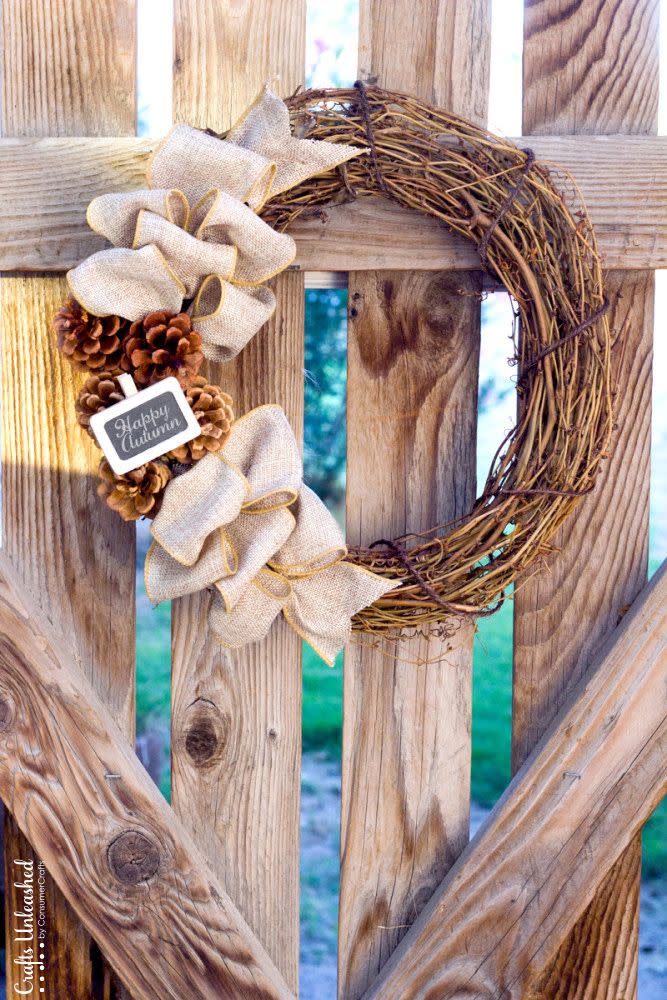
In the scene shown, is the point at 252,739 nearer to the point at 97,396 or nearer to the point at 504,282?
the point at 97,396

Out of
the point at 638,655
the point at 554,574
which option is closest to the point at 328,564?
the point at 554,574

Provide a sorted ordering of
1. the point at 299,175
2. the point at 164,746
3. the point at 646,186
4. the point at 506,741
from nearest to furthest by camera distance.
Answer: the point at 299,175 → the point at 646,186 → the point at 506,741 → the point at 164,746

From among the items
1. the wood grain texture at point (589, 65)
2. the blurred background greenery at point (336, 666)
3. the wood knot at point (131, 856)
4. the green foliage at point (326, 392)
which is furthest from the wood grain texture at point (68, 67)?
the green foliage at point (326, 392)

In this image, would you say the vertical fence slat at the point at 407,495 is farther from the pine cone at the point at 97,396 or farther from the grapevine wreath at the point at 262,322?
the pine cone at the point at 97,396

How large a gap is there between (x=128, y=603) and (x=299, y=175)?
61cm

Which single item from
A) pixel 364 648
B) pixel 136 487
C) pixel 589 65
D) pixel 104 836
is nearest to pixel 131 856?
pixel 104 836

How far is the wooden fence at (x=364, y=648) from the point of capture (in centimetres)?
116

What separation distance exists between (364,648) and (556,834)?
1.21 feet

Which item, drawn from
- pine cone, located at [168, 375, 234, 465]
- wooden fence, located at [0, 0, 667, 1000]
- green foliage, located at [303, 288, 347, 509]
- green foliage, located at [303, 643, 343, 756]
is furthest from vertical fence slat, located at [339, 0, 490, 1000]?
green foliage, located at [303, 643, 343, 756]

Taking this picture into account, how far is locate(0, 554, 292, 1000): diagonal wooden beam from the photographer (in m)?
1.19

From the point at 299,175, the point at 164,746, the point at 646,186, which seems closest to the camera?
the point at 299,175

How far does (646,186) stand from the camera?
3.80 feet

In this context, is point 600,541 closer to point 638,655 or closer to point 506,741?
point 638,655

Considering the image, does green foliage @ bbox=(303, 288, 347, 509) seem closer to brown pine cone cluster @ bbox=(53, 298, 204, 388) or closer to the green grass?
the green grass
